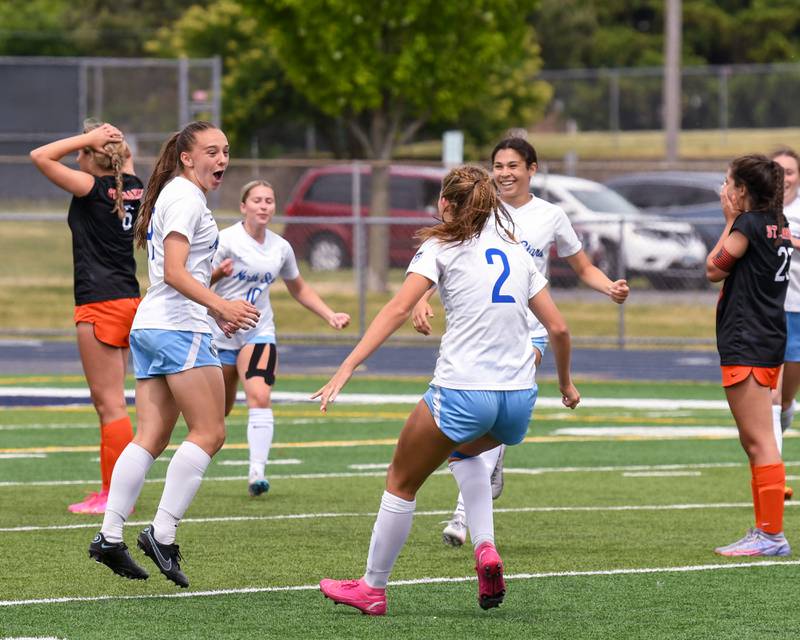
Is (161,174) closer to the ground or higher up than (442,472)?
higher up

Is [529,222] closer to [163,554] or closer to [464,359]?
[464,359]

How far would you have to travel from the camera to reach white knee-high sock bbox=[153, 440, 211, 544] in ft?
24.3

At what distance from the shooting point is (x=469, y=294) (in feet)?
22.3

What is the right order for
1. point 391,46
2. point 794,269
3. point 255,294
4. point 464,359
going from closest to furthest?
1. point 464,359
2. point 794,269
3. point 255,294
4. point 391,46

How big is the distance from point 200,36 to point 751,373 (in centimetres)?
3401

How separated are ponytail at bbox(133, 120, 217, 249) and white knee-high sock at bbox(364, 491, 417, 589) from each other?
1.88 meters

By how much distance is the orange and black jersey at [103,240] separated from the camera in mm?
9461

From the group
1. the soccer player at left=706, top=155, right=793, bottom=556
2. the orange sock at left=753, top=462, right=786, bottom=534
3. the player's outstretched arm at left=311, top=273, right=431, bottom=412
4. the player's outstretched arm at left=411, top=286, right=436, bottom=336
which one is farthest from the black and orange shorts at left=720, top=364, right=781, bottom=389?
the player's outstretched arm at left=311, top=273, right=431, bottom=412

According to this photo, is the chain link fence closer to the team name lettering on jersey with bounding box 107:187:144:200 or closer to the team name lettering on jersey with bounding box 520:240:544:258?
the team name lettering on jersey with bounding box 107:187:144:200

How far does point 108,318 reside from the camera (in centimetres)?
959

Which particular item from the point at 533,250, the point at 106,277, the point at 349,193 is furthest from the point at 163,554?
the point at 349,193

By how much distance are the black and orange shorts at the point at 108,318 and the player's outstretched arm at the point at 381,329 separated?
3.22m

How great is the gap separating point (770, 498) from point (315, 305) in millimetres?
2935

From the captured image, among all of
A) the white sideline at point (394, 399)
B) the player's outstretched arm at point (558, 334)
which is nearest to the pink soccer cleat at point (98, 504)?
the player's outstretched arm at point (558, 334)
